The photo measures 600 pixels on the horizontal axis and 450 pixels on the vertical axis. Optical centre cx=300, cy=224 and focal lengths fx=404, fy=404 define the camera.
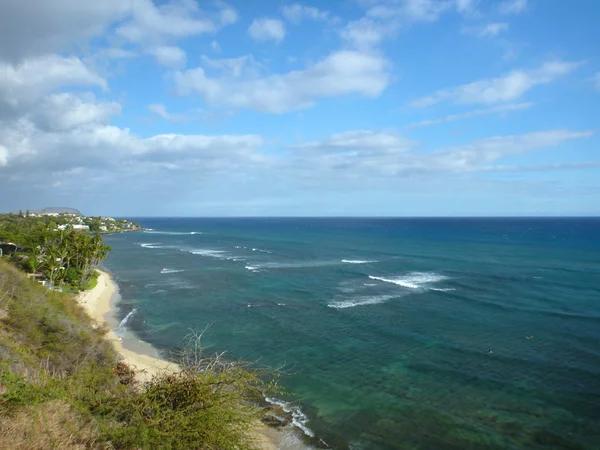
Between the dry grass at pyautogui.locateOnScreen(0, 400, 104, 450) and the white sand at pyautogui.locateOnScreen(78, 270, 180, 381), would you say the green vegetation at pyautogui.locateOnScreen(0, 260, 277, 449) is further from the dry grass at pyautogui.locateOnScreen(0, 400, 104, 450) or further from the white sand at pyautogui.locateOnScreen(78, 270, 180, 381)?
the white sand at pyautogui.locateOnScreen(78, 270, 180, 381)

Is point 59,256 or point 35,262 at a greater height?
point 59,256

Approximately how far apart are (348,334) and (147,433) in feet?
74.4

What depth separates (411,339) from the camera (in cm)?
3042

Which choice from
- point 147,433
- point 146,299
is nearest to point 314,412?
point 147,433

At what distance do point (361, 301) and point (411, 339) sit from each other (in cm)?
1086

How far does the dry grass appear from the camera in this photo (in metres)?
8.53

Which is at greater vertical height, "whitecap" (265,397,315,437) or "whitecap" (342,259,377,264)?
Answer: "whitecap" (342,259,377,264)

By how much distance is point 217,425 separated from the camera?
36.5ft

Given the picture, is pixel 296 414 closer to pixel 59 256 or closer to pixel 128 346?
pixel 128 346

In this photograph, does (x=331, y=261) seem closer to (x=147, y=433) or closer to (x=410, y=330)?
(x=410, y=330)

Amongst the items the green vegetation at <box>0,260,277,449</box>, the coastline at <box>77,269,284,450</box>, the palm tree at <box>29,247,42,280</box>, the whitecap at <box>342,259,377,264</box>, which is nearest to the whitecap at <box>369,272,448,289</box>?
the whitecap at <box>342,259,377,264</box>

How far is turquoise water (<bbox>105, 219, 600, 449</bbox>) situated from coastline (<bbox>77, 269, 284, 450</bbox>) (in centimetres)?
152

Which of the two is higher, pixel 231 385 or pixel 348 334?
pixel 231 385

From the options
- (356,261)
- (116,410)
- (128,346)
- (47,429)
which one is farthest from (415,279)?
(47,429)
